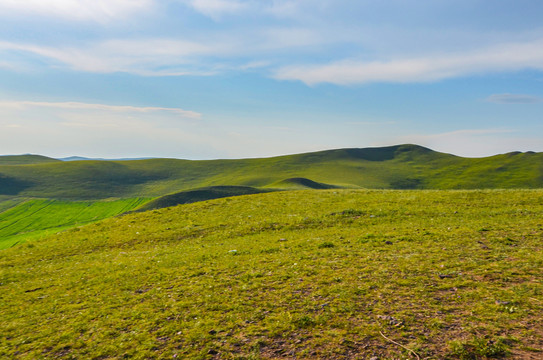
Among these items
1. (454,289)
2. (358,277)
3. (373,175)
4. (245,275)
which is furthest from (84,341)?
(373,175)

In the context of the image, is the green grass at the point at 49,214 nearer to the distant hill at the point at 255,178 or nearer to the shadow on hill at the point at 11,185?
the distant hill at the point at 255,178

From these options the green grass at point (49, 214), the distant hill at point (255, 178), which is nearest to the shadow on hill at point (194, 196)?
the green grass at point (49, 214)

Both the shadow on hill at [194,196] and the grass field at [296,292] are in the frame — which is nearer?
the grass field at [296,292]

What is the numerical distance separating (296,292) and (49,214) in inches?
4790

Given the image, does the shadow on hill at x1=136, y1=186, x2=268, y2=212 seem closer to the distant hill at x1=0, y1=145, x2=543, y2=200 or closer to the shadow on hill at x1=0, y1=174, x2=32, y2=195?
the distant hill at x1=0, y1=145, x2=543, y2=200

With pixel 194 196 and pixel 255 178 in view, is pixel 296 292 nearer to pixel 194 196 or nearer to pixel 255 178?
pixel 194 196

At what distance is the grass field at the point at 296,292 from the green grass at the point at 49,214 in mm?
68413

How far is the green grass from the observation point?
84.4m

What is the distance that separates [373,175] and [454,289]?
587 ft

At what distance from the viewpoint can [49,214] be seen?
4186 inches

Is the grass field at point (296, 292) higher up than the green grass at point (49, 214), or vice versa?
the grass field at point (296, 292)

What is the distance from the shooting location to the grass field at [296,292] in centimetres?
915

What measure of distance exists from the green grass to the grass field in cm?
6841

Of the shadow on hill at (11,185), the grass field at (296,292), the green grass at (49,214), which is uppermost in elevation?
the grass field at (296,292)
